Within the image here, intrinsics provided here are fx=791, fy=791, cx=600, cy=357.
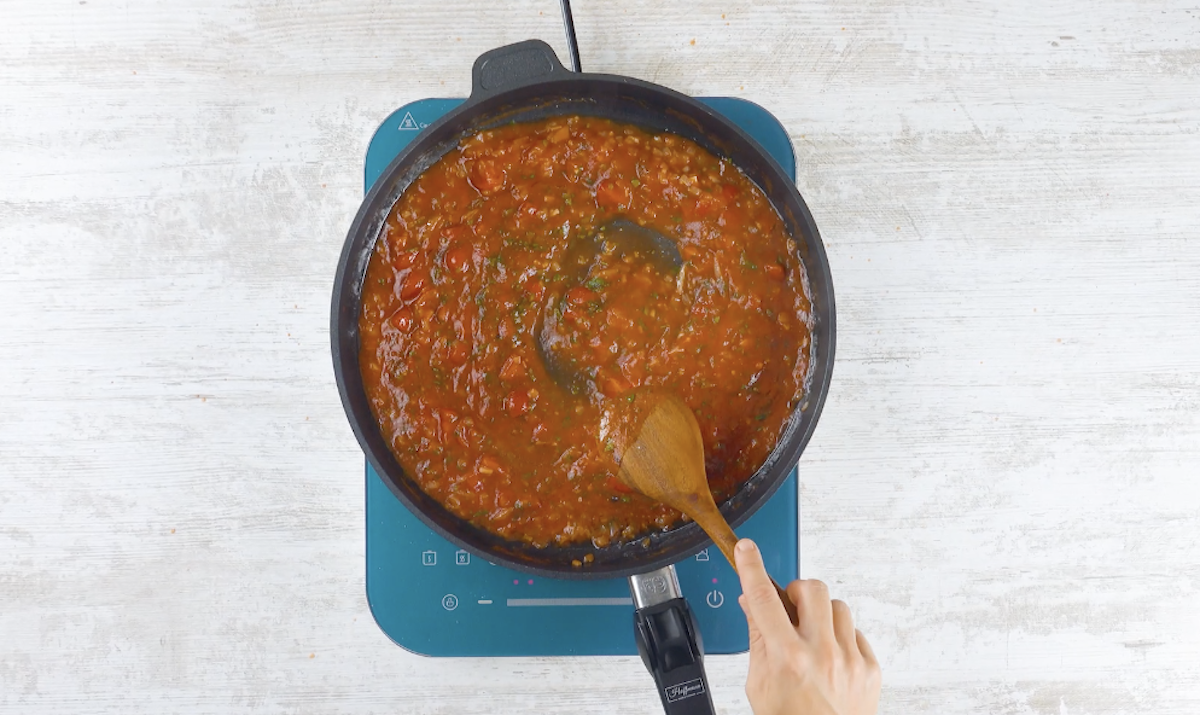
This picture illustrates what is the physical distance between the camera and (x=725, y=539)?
1214 mm

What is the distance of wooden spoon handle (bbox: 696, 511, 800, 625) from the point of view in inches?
45.6

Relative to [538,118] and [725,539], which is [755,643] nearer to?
[725,539]

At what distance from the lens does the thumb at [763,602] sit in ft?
3.56

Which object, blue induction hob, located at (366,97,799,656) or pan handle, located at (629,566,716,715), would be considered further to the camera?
blue induction hob, located at (366,97,799,656)

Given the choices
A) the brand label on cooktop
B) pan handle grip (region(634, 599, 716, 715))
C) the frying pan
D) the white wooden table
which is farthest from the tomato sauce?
the white wooden table

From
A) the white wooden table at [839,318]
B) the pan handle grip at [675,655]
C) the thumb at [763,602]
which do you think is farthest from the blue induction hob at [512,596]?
the thumb at [763,602]

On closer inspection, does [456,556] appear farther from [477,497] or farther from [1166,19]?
[1166,19]

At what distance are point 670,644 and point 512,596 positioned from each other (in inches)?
16.4

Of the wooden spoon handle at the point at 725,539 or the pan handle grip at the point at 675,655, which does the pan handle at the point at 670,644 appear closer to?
the pan handle grip at the point at 675,655

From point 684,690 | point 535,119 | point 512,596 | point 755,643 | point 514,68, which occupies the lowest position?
point 512,596

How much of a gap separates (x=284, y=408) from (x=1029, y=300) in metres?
1.63

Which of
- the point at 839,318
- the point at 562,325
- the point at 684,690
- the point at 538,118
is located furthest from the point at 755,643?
the point at 538,118

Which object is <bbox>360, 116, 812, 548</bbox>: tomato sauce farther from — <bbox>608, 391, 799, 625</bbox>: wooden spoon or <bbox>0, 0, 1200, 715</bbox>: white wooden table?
<bbox>0, 0, 1200, 715</bbox>: white wooden table

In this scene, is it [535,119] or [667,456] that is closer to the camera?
[667,456]
